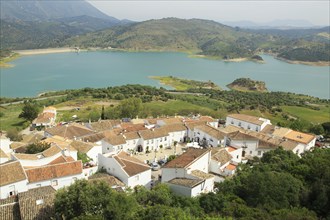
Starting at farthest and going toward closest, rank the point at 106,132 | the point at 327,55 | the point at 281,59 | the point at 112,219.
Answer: the point at 281,59
the point at 327,55
the point at 106,132
the point at 112,219

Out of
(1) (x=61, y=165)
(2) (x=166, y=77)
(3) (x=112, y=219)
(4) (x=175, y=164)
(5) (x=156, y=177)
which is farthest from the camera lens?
(2) (x=166, y=77)

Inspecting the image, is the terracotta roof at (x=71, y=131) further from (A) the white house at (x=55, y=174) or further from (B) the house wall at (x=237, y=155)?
(B) the house wall at (x=237, y=155)

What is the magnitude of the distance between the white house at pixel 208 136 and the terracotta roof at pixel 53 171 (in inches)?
618

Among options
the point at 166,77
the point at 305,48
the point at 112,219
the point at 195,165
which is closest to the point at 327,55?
the point at 305,48

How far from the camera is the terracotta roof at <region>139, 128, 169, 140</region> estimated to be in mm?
32675

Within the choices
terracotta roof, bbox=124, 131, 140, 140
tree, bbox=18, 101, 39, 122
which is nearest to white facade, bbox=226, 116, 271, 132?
terracotta roof, bbox=124, 131, 140, 140

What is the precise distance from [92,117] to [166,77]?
65467 mm

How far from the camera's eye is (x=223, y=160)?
26219 millimetres

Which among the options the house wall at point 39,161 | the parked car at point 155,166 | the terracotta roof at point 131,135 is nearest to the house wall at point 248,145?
the parked car at point 155,166

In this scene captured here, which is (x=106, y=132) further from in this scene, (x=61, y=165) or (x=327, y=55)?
(x=327, y=55)

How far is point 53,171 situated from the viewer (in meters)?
19.9

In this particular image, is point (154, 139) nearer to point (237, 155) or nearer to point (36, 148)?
point (237, 155)

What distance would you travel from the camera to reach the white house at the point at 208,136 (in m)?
32.2

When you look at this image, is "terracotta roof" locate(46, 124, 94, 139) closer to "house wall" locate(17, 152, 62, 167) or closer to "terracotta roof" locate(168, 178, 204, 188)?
"house wall" locate(17, 152, 62, 167)
